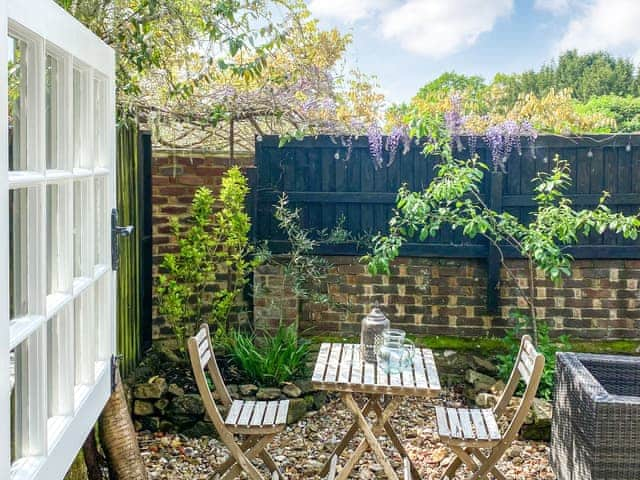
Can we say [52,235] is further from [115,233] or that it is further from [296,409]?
[296,409]

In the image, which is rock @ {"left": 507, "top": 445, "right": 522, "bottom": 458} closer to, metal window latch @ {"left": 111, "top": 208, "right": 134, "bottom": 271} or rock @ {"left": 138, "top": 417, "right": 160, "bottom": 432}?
rock @ {"left": 138, "top": 417, "right": 160, "bottom": 432}

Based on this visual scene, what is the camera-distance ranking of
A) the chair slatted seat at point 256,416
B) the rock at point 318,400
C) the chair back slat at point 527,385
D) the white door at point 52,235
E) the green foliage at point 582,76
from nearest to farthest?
the white door at point 52,235
the chair back slat at point 527,385
the chair slatted seat at point 256,416
the rock at point 318,400
the green foliage at point 582,76

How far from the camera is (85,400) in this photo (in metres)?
2.01

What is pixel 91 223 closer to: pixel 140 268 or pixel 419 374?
pixel 419 374

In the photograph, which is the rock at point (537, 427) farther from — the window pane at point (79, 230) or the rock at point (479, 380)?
the window pane at point (79, 230)

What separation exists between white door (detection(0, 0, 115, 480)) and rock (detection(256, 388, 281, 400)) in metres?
1.73

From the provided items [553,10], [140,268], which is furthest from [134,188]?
[553,10]

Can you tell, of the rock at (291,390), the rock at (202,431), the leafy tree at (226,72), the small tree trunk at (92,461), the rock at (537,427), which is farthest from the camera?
the rock at (291,390)

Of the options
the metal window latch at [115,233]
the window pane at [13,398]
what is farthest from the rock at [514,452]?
the window pane at [13,398]

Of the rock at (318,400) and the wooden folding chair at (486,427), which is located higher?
the wooden folding chair at (486,427)

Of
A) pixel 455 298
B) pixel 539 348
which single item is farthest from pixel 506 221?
pixel 539 348

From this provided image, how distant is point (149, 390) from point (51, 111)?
259 cm

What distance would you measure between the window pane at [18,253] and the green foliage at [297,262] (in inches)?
122

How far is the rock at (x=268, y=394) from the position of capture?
400 cm
